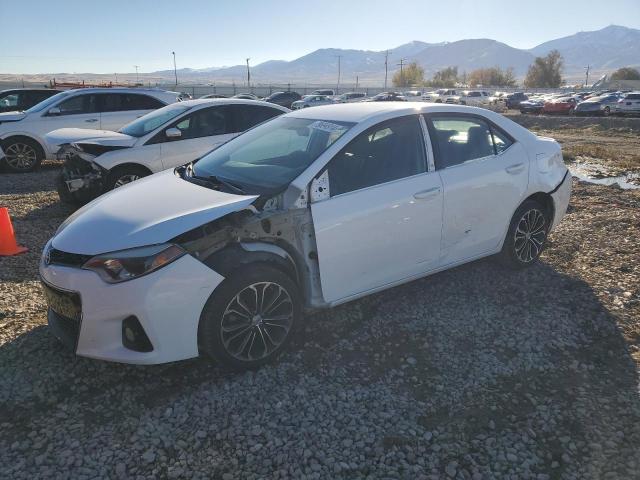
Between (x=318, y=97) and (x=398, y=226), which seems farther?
(x=318, y=97)

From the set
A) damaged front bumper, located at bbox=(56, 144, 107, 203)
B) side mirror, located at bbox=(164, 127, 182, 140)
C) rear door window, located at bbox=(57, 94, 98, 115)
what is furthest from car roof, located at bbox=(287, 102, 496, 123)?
rear door window, located at bbox=(57, 94, 98, 115)

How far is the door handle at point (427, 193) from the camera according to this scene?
12.2 feet

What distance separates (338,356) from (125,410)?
1.43m

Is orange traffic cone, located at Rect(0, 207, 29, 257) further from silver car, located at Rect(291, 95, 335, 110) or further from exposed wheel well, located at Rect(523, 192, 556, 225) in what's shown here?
silver car, located at Rect(291, 95, 335, 110)

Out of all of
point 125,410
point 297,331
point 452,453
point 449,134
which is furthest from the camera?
point 449,134

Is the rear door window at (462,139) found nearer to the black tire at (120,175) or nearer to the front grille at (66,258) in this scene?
the front grille at (66,258)

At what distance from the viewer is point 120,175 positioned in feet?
22.2

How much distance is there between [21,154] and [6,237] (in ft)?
18.8

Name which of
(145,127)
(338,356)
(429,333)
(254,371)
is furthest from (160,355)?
(145,127)

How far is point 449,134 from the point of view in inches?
161

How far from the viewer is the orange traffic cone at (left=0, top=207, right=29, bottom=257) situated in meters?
5.18

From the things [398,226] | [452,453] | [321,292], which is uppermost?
[398,226]

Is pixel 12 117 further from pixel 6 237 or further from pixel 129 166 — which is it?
pixel 6 237

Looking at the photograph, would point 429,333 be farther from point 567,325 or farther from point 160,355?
point 160,355
